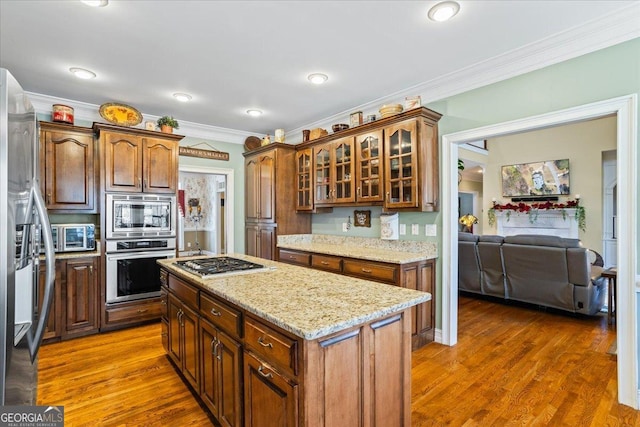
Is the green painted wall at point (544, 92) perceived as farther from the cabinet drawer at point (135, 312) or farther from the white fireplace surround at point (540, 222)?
the white fireplace surround at point (540, 222)

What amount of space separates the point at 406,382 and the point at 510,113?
7.83ft

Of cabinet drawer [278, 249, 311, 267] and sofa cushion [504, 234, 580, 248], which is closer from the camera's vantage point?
sofa cushion [504, 234, 580, 248]

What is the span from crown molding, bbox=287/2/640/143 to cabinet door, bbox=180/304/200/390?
9.70ft

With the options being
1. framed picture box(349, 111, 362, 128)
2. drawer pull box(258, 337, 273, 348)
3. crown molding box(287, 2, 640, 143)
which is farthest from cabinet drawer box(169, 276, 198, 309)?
crown molding box(287, 2, 640, 143)

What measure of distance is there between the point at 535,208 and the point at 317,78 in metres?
6.25

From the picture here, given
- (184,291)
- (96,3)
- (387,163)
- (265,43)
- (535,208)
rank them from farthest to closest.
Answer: (535,208), (387,163), (265,43), (184,291), (96,3)

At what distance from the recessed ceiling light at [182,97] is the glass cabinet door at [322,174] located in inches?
64.4

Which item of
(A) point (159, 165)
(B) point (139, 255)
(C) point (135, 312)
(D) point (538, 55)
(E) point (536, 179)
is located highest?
(D) point (538, 55)

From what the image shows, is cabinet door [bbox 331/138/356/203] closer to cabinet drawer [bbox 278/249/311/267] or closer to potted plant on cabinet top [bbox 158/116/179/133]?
cabinet drawer [bbox 278/249/311/267]

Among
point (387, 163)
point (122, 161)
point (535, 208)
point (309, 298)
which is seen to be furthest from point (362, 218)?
point (535, 208)

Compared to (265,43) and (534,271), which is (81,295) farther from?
(534,271)

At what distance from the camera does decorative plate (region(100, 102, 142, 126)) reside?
3637 mm

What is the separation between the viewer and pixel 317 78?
3.13m

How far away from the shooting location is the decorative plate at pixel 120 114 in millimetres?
3637
